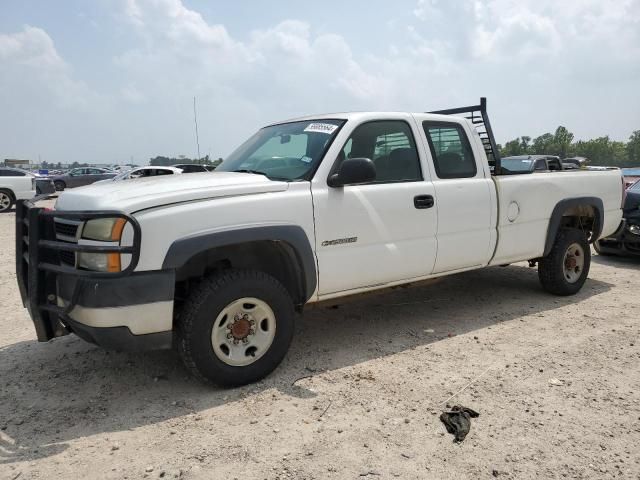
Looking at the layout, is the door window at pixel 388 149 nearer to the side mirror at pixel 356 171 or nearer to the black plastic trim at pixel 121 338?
the side mirror at pixel 356 171

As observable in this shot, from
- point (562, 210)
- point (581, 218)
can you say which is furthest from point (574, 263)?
point (562, 210)

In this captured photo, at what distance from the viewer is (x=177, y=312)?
3.46m

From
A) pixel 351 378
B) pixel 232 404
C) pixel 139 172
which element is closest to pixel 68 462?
pixel 232 404

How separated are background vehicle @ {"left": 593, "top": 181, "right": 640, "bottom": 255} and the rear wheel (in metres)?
17.6

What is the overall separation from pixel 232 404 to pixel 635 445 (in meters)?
2.27

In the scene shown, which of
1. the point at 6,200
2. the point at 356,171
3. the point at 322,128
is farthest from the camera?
the point at 6,200

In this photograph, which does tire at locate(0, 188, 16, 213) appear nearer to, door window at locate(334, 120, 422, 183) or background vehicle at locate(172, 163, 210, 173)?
background vehicle at locate(172, 163, 210, 173)

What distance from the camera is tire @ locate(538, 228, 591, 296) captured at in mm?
5445

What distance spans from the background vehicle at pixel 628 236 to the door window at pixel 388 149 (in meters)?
4.90

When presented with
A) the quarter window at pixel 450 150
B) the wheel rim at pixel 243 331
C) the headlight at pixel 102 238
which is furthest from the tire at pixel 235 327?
the quarter window at pixel 450 150

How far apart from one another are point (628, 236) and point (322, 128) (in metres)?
6.04

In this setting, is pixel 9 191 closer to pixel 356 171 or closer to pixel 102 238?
pixel 102 238

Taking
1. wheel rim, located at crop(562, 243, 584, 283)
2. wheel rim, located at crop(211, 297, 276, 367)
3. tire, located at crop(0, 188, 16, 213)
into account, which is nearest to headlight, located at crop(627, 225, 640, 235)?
wheel rim, located at crop(562, 243, 584, 283)

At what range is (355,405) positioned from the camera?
125 inches
